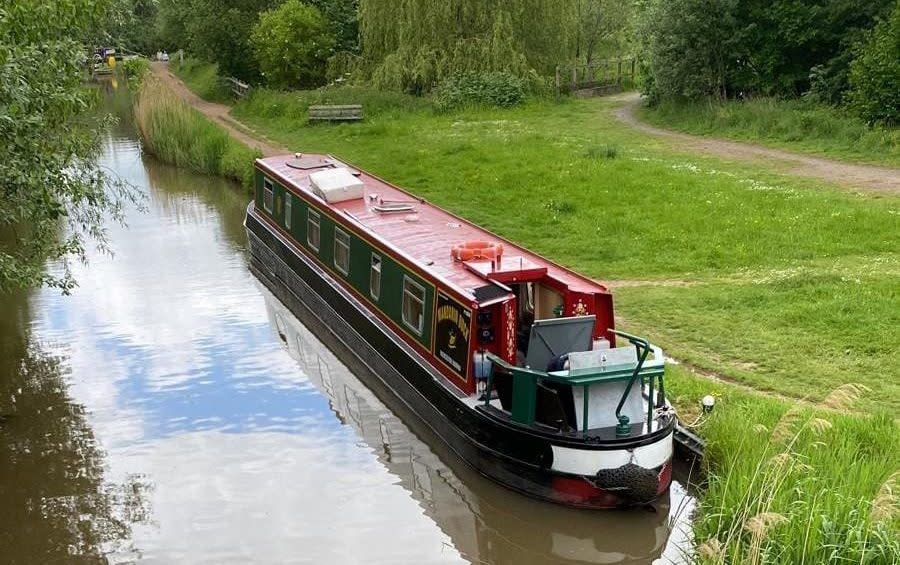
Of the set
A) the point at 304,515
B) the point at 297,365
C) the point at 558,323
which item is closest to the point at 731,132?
the point at 297,365

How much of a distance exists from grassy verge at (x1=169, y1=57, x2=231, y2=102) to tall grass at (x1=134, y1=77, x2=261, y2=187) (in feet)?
30.8

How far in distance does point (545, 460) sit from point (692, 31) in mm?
18134

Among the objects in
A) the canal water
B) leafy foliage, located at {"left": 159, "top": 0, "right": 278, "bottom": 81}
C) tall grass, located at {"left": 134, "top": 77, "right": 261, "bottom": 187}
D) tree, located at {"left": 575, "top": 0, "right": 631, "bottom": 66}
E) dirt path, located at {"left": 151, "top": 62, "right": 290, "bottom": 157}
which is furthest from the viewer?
tree, located at {"left": 575, "top": 0, "right": 631, "bottom": 66}

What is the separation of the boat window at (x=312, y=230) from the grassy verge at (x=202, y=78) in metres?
22.4

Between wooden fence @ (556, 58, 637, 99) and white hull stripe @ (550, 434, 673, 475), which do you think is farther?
wooden fence @ (556, 58, 637, 99)

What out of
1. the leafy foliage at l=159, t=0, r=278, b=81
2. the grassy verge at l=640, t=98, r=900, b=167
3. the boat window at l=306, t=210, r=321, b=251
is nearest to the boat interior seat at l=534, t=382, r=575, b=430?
the boat window at l=306, t=210, r=321, b=251

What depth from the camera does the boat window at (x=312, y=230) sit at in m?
14.0

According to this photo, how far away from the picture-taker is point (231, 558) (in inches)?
322

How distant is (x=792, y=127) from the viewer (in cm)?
2147

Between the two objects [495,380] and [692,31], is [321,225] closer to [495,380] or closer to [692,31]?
[495,380]

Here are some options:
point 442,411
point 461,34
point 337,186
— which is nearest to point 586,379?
point 442,411

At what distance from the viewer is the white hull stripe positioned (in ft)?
27.0

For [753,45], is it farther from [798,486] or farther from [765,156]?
[798,486]

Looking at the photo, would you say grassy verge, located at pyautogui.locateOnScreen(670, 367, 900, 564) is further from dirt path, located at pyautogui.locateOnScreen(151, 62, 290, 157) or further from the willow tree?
the willow tree
